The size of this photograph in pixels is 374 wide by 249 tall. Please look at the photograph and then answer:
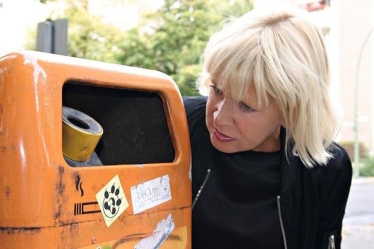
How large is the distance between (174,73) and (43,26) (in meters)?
6.67

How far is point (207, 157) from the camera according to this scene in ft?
5.65

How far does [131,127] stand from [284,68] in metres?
0.47

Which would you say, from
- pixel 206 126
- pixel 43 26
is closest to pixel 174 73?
pixel 43 26

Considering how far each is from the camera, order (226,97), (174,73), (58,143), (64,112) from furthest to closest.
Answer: (174,73) → (226,97) → (64,112) → (58,143)

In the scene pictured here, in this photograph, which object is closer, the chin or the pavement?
the chin

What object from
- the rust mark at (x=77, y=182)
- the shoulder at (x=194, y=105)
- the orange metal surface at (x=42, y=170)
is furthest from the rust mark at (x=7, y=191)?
the shoulder at (x=194, y=105)

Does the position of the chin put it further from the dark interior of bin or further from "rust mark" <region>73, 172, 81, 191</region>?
"rust mark" <region>73, 172, 81, 191</region>

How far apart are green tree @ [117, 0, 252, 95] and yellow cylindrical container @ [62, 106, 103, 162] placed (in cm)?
839

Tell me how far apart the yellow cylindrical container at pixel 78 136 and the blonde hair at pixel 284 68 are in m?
0.39

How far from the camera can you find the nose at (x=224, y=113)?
1579mm

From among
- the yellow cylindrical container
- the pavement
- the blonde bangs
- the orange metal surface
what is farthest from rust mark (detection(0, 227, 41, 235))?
the pavement

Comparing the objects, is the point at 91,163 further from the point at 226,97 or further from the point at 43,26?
the point at 43,26

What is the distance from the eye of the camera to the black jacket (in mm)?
1664

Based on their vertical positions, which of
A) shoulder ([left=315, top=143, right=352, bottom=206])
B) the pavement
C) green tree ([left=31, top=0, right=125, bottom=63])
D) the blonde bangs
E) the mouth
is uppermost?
the blonde bangs
